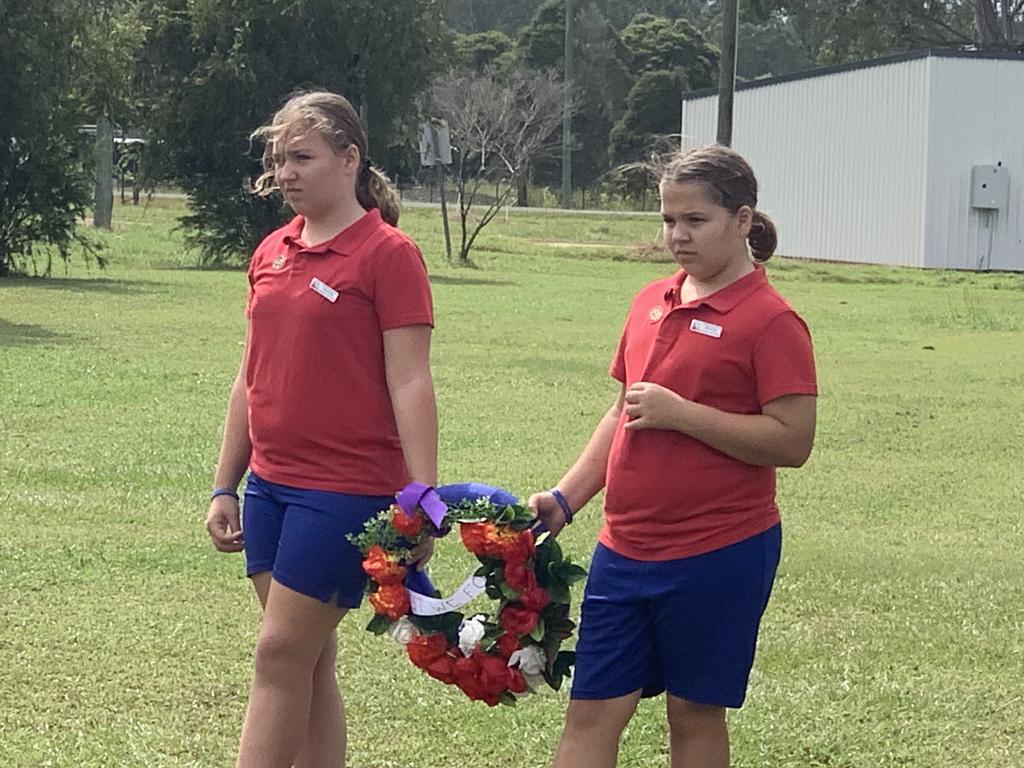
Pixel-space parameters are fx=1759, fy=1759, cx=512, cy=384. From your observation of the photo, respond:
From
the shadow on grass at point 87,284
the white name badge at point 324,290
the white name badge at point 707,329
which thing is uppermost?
the white name badge at point 324,290

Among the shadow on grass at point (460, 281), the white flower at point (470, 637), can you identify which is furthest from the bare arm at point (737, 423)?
the shadow on grass at point (460, 281)

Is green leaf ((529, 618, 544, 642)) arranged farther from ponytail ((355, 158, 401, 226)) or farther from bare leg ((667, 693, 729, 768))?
ponytail ((355, 158, 401, 226))

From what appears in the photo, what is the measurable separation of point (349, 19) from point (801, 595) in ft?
87.3

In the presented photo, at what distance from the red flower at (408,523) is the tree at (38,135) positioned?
75.1 feet

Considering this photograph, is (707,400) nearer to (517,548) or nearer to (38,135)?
(517,548)

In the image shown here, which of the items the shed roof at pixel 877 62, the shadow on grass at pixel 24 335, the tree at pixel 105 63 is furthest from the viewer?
the shed roof at pixel 877 62

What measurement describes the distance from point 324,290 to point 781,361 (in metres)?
1.11

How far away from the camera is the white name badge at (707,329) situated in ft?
12.9

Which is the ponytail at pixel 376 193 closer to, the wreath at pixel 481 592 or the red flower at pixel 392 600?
the wreath at pixel 481 592

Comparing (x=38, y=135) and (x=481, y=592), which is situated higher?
(x=38, y=135)

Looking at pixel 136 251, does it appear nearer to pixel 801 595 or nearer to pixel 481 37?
pixel 801 595

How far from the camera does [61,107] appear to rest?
26.7 metres

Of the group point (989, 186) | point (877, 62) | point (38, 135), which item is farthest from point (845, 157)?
point (38, 135)

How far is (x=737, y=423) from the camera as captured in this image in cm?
393
